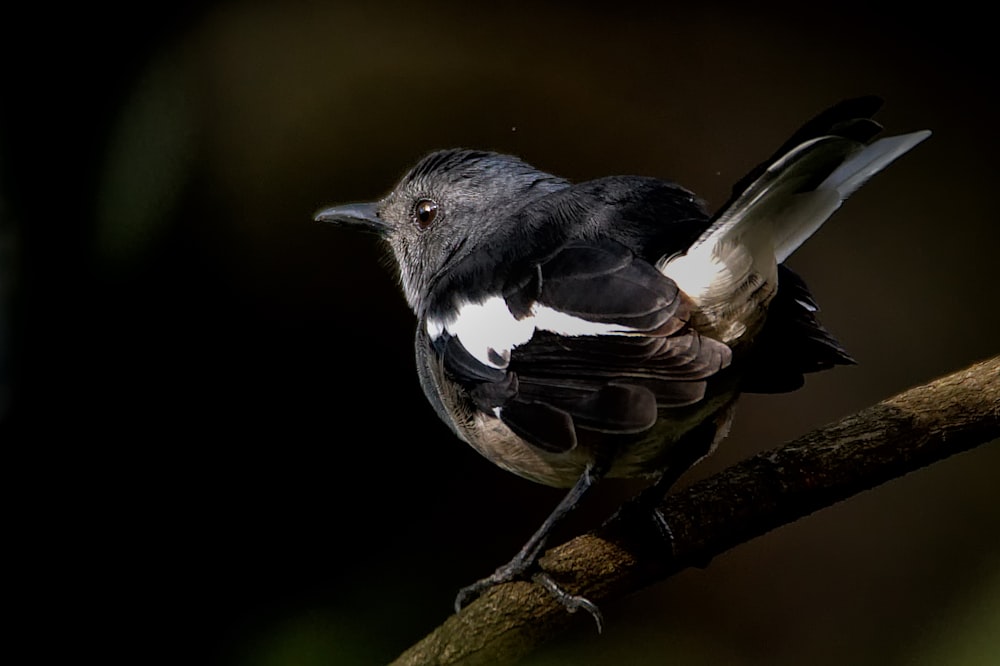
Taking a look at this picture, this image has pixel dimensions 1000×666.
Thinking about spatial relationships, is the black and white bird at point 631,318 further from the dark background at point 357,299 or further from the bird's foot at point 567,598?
the dark background at point 357,299

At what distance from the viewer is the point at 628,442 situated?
6.14ft

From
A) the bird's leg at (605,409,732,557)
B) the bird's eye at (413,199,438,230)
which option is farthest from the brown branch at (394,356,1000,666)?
the bird's eye at (413,199,438,230)

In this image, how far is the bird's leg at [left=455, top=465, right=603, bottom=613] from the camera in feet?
5.94

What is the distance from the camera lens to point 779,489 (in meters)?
1.80

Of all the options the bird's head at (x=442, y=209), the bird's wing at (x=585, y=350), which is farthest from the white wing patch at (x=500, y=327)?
the bird's head at (x=442, y=209)

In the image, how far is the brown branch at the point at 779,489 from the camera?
1.80 m

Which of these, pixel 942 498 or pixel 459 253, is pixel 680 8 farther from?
pixel 942 498

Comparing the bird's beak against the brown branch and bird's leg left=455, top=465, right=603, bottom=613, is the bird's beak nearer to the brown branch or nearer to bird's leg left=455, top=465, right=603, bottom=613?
bird's leg left=455, top=465, right=603, bottom=613

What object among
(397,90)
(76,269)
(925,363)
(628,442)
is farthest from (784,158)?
(925,363)

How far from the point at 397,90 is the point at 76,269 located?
1197 millimetres

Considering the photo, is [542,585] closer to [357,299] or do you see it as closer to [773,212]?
[773,212]

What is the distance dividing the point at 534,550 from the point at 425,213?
1008 millimetres

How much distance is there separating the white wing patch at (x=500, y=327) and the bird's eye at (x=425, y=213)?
0.49 meters

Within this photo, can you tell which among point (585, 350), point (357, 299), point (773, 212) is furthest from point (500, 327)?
point (357, 299)
